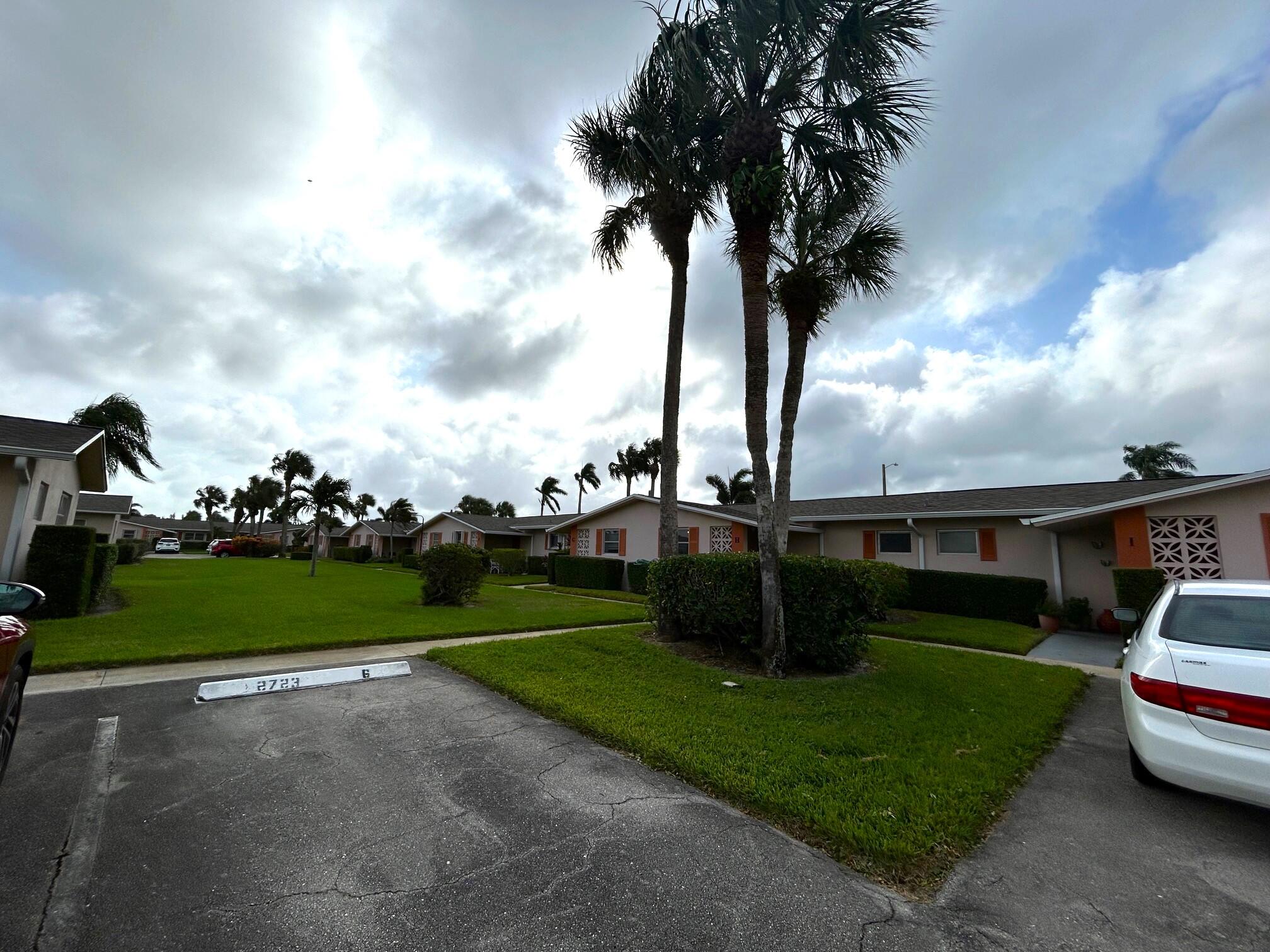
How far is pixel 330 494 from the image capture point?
31375 mm

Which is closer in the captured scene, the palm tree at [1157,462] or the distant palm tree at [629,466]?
the palm tree at [1157,462]

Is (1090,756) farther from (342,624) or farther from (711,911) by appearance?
(342,624)

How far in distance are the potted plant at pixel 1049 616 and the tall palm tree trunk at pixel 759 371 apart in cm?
1033

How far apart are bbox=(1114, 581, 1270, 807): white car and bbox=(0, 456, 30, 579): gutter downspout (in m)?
16.3

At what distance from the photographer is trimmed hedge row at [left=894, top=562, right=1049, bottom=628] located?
14188mm

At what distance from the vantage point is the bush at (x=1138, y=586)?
36.1ft

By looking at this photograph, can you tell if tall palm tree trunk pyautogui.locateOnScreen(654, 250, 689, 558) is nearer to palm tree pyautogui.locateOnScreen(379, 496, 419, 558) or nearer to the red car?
the red car

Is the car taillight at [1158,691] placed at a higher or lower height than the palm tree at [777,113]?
lower

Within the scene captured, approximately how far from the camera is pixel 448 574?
14.0 m

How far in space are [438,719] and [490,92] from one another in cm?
964

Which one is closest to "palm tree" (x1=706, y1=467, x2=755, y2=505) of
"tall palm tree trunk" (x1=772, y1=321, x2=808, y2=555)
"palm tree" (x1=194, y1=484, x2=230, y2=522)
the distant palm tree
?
the distant palm tree

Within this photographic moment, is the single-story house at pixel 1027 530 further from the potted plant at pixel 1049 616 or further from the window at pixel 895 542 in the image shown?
the potted plant at pixel 1049 616

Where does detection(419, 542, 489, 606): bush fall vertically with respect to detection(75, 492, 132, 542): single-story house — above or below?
below

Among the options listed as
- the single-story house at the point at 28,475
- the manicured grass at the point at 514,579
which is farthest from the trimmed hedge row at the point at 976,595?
the single-story house at the point at 28,475
